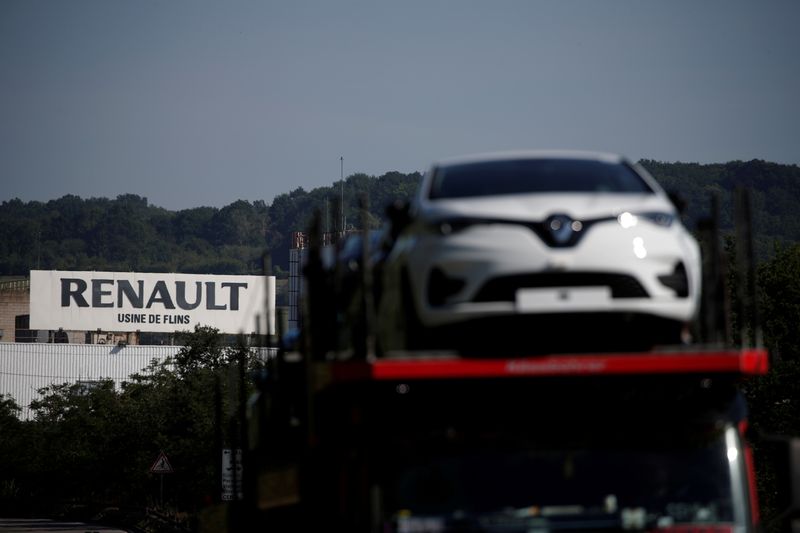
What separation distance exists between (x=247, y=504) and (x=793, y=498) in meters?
5.66

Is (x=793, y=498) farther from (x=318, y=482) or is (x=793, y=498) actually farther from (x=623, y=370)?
(x=318, y=482)

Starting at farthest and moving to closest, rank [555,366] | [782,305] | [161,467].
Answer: [782,305]
[161,467]
[555,366]

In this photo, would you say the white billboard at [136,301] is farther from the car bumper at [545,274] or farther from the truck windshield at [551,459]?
the truck windshield at [551,459]

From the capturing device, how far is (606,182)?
7.93 m

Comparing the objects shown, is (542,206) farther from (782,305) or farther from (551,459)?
(782,305)

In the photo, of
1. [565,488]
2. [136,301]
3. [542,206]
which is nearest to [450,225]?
[542,206]

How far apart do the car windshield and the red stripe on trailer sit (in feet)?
4.11

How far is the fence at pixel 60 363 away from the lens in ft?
380

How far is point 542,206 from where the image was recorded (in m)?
7.30

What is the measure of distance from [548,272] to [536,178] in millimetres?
921

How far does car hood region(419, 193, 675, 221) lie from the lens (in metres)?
7.27

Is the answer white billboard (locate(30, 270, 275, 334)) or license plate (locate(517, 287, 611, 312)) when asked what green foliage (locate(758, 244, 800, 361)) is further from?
white billboard (locate(30, 270, 275, 334))

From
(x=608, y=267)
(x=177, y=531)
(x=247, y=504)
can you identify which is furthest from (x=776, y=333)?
(x=608, y=267)

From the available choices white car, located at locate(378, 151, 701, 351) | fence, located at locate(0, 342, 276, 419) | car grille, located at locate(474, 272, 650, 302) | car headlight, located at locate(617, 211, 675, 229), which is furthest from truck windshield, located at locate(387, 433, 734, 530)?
fence, located at locate(0, 342, 276, 419)
